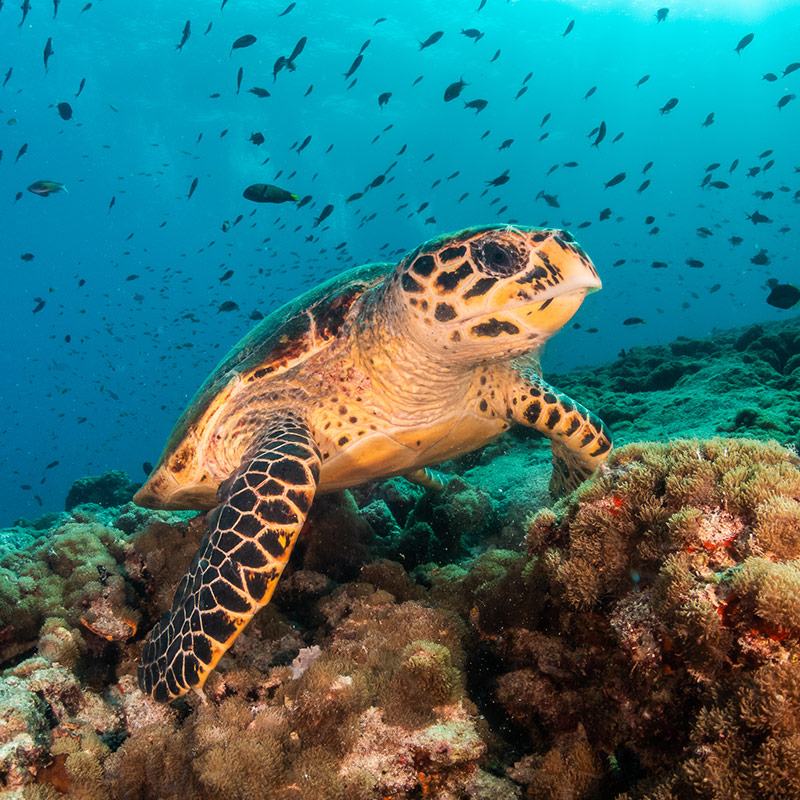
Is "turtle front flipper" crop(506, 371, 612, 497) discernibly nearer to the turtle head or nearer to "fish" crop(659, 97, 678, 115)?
the turtle head

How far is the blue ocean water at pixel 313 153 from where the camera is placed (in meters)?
38.7

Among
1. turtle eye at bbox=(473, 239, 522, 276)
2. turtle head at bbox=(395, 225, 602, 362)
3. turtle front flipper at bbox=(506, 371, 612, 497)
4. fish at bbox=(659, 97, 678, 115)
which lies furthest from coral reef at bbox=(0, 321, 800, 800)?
fish at bbox=(659, 97, 678, 115)

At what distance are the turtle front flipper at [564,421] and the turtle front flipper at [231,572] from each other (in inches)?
68.1

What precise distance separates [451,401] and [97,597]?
93.6 inches

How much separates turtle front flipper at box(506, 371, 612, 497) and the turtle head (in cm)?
86

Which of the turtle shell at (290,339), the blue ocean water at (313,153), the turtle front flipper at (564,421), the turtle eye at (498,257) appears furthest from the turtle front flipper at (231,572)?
the blue ocean water at (313,153)

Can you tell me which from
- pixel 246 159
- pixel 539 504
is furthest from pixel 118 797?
pixel 246 159

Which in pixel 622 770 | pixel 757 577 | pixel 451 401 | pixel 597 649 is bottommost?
pixel 451 401

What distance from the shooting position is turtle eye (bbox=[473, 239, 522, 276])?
7.83 feet

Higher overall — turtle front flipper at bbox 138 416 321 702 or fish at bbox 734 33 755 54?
fish at bbox 734 33 755 54

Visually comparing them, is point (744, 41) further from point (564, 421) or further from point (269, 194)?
point (564, 421)

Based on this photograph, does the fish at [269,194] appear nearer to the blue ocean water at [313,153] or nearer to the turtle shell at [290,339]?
the turtle shell at [290,339]

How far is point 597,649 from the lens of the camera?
1.40 m

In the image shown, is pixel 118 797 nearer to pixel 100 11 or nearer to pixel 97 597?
pixel 97 597
